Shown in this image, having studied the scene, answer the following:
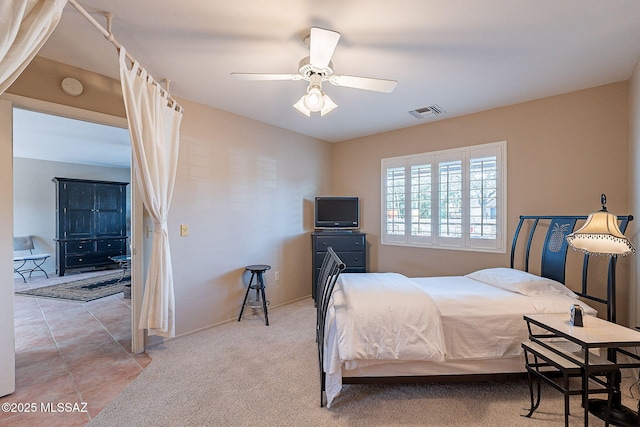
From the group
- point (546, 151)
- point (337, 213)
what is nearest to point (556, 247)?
point (546, 151)

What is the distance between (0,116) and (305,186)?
3.33 meters

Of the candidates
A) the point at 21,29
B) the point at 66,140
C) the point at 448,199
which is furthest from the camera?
the point at 66,140

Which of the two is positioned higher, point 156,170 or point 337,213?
point 156,170

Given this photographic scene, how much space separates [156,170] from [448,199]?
3.39m

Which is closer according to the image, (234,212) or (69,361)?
(69,361)

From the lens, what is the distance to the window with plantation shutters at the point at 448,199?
3.46 metres

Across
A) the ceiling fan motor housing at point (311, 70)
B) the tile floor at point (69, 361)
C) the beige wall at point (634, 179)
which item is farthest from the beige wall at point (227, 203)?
the beige wall at point (634, 179)

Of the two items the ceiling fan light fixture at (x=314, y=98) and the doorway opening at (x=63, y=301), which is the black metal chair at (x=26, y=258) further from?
the ceiling fan light fixture at (x=314, y=98)

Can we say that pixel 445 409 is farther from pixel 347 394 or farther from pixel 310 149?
pixel 310 149

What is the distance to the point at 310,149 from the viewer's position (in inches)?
187

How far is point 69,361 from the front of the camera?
2.66 meters

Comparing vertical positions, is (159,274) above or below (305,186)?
below

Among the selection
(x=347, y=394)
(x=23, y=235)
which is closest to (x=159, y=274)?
(x=347, y=394)

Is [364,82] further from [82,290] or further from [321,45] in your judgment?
[82,290]
